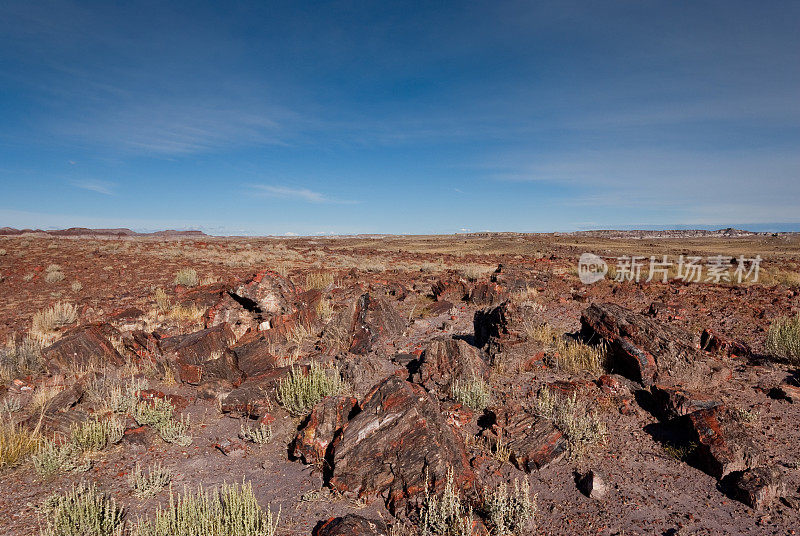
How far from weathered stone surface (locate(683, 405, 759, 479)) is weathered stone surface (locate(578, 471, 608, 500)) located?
1.45 meters

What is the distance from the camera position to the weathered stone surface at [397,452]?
4465mm

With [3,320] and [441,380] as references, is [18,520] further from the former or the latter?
[3,320]

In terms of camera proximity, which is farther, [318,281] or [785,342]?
[318,281]

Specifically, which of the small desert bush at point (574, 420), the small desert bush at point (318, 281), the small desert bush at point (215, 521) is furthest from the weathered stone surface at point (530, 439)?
the small desert bush at point (318, 281)

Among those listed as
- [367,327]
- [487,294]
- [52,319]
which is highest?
[487,294]

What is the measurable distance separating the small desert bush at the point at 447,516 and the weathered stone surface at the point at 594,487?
147cm

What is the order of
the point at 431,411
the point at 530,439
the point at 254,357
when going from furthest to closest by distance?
the point at 254,357
the point at 530,439
the point at 431,411

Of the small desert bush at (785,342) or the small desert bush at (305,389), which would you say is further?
the small desert bush at (785,342)

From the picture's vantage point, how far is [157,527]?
12.4ft

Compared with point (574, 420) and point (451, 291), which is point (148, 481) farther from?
point (451, 291)

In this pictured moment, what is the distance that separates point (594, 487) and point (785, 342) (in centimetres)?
702

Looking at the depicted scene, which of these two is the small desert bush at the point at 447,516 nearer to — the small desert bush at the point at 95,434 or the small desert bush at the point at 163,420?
the small desert bush at the point at 163,420

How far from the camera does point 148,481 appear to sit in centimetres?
484

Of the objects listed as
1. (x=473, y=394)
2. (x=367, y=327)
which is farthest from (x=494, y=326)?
(x=367, y=327)
